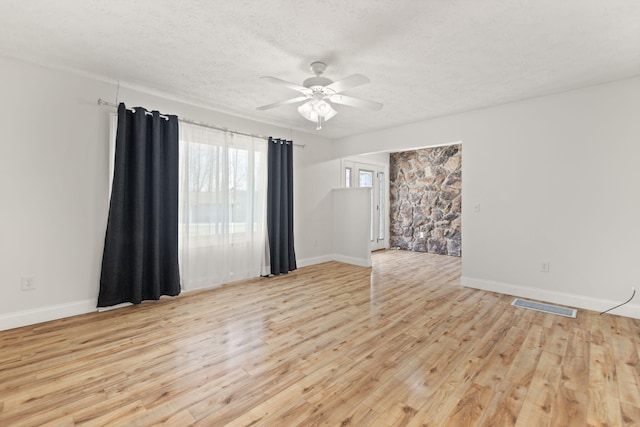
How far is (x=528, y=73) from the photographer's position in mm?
3002

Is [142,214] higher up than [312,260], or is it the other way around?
[142,214]

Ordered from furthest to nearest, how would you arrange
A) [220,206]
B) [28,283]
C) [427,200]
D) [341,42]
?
1. [427,200]
2. [220,206]
3. [28,283]
4. [341,42]

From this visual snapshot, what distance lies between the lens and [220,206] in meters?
4.11

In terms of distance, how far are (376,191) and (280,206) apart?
3.26 metres

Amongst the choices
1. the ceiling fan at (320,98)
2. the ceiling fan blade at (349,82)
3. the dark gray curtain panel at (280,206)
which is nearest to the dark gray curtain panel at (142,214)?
the dark gray curtain panel at (280,206)

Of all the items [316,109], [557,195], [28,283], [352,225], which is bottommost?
[28,283]

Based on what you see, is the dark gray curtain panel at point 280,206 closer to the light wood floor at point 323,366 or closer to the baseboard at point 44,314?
the light wood floor at point 323,366

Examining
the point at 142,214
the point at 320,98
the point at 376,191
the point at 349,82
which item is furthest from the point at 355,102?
the point at 376,191

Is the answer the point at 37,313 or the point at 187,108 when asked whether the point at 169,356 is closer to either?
the point at 37,313

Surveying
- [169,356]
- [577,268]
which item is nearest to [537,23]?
[577,268]

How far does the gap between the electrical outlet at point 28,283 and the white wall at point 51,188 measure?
0.10 ft

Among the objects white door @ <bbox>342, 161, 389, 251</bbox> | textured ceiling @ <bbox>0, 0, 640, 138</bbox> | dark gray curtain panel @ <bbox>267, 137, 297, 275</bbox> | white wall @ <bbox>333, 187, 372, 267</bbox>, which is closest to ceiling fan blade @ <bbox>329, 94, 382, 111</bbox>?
textured ceiling @ <bbox>0, 0, 640, 138</bbox>

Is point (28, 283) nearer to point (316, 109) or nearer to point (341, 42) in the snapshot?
point (316, 109)

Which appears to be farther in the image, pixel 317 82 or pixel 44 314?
pixel 44 314
